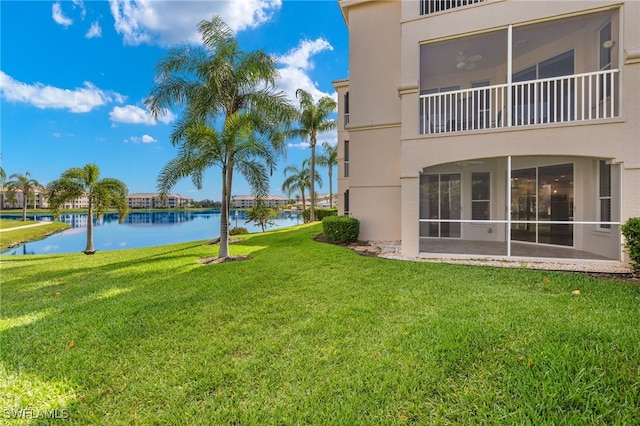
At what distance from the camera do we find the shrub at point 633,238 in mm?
5770

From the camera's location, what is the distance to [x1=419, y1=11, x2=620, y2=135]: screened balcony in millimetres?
7402

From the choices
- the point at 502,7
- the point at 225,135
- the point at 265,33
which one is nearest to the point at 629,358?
the point at 502,7

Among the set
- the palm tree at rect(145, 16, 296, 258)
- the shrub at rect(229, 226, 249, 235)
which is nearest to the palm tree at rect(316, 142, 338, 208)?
the shrub at rect(229, 226, 249, 235)

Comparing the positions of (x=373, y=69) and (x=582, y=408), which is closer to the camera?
(x=582, y=408)

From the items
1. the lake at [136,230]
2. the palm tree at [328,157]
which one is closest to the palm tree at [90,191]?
the lake at [136,230]

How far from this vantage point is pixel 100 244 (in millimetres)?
20359

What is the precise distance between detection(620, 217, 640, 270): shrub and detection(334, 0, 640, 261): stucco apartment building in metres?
0.84

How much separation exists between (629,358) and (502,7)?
28.2 feet

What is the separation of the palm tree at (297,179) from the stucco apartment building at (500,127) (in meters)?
22.3

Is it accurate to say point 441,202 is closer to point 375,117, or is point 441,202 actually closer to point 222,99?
point 375,117

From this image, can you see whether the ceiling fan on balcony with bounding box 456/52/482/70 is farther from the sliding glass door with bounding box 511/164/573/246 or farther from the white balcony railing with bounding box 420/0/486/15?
the sliding glass door with bounding box 511/164/573/246

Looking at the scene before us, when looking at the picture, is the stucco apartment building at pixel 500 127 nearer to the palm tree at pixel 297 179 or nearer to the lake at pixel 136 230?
the lake at pixel 136 230

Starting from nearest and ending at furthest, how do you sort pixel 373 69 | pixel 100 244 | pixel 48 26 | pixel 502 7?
pixel 502 7 < pixel 373 69 < pixel 48 26 < pixel 100 244

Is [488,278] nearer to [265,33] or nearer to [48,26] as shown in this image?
[265,33]
